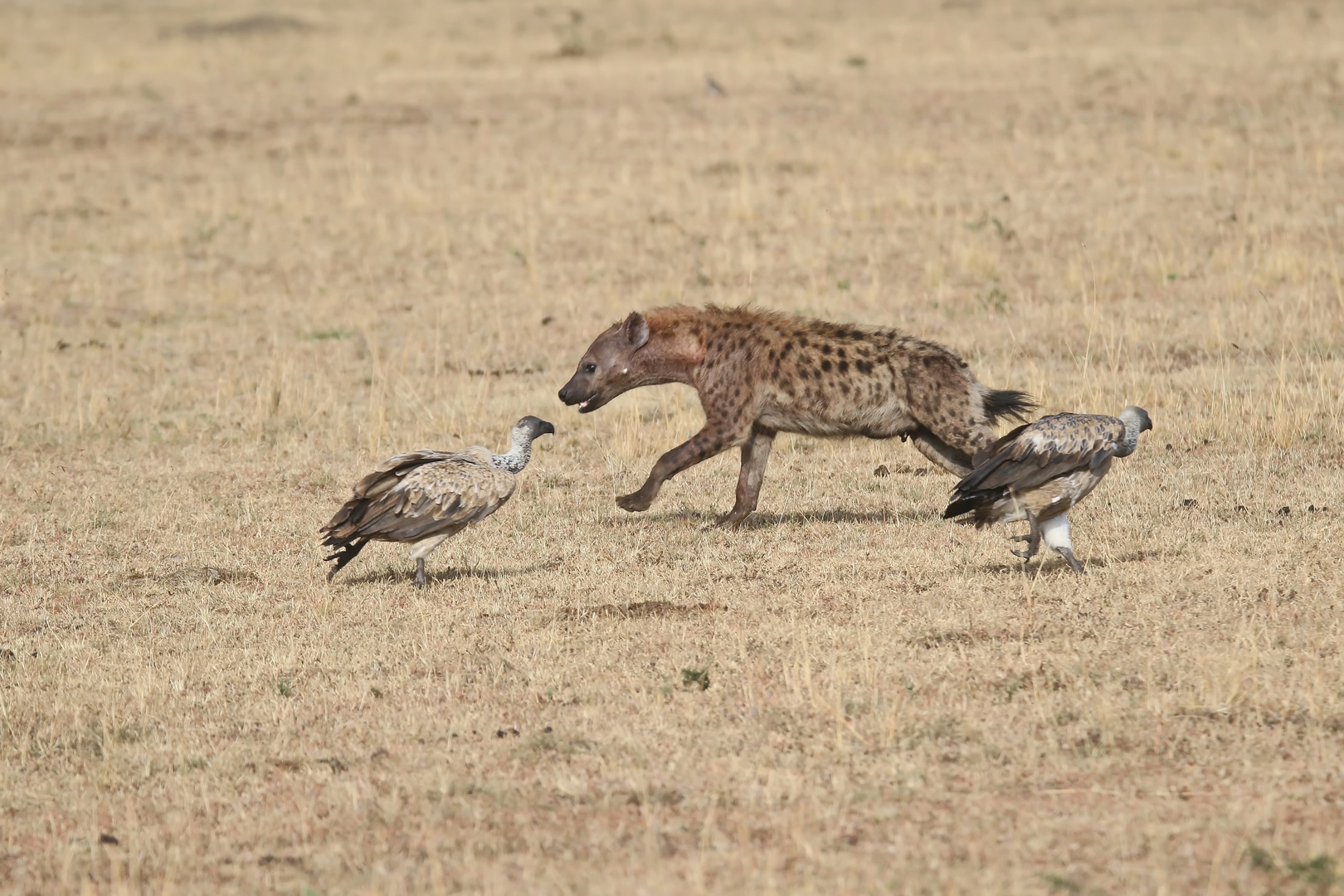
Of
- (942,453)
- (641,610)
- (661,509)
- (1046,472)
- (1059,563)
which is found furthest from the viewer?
(661,509)

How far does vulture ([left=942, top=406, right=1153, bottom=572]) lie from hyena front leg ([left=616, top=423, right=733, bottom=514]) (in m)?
1.99

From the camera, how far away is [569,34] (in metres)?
34.6

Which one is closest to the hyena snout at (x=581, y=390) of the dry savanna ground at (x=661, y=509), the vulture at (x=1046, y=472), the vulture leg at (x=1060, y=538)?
the dry savanna ground at (x=661, y=509)

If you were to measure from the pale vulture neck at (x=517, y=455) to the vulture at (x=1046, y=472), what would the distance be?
7.06 feet

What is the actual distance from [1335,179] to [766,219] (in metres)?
6.00

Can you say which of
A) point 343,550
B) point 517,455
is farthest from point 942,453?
point 343,550

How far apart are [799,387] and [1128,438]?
209 cm

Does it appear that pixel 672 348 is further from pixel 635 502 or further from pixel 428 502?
pixel 428 502

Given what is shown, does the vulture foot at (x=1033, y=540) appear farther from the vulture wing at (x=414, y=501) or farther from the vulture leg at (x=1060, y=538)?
the vulture wing at (x=414, y=501)

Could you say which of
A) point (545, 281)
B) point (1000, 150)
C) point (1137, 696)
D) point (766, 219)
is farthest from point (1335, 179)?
point (1137, 696)

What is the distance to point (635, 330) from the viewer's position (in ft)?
33.6

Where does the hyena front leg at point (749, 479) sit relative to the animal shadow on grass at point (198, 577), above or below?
above

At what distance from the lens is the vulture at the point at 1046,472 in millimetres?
7840

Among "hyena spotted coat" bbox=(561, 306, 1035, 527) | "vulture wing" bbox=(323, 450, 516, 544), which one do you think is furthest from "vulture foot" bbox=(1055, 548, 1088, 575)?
"vulture wing" bbox=(323, 450, 516, 544)
